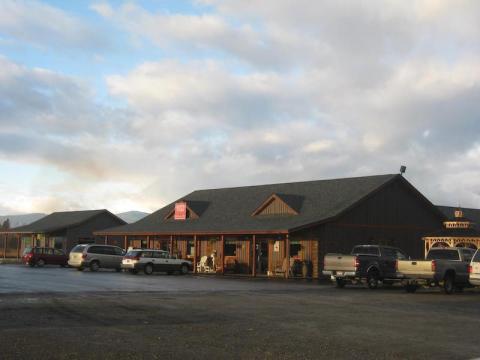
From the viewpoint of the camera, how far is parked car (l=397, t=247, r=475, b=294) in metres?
24.5

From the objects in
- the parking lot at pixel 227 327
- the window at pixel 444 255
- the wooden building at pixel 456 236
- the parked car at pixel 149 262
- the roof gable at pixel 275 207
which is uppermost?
the roof gable at pixel 275 207

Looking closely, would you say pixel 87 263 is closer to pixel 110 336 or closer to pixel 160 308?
pixel 160 308

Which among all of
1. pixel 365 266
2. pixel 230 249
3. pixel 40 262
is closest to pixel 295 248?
pixel 230 249

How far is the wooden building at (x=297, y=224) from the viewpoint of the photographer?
35594 mm

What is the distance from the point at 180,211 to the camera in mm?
45688

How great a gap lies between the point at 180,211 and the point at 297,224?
13.5 m

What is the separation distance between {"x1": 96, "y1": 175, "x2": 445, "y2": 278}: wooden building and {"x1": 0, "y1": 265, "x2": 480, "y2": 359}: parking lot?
50.6 feet

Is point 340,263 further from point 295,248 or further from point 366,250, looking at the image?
point 295,248

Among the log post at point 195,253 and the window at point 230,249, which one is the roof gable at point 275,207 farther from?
the log post at point 195,253

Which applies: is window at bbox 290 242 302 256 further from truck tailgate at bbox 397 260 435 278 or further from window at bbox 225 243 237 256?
truck tailgate at bbox 397 260 435 278

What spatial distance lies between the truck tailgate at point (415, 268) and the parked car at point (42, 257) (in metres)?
29.7

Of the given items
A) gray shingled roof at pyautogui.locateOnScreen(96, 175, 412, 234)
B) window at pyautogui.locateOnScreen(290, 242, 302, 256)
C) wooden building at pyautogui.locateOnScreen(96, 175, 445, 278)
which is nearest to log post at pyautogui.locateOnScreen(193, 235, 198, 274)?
wooden building at pyautogui.locateOnScreen(96, 175, 445, 278)

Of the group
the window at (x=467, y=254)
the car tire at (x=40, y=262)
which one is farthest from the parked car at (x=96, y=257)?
the window at (x=467, y=254)

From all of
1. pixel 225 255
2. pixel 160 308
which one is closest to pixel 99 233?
pixel 225 255
